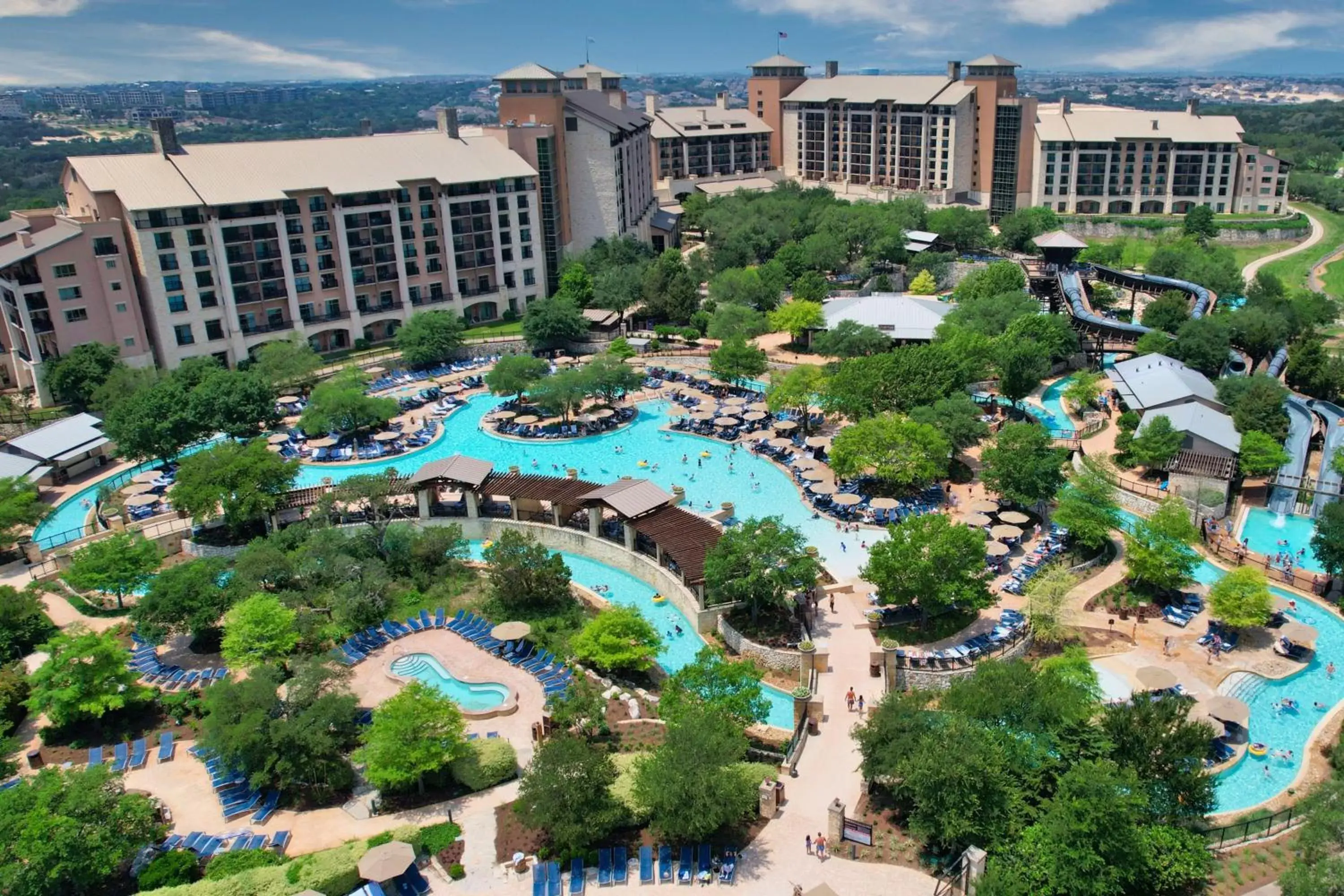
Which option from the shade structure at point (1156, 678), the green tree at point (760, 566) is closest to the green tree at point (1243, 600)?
the shade structure at point (1156, 678)

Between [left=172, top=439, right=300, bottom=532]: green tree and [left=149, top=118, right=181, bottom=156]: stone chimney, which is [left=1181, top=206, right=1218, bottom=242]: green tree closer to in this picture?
[left=172, top=439, right=300, bottom=532]: green tree

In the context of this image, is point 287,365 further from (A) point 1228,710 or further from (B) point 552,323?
(A) point 1228,710

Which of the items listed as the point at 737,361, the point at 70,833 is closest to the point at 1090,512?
the point at 737,361

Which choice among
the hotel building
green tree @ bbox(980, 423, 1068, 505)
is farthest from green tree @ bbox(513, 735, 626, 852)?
the hotel building

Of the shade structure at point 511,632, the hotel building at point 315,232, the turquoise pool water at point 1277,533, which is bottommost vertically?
the turquoise pool water at point 1277,533

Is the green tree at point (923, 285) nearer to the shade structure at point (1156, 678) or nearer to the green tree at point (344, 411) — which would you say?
the green tree at point (344, 411)
